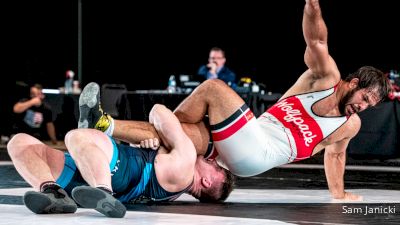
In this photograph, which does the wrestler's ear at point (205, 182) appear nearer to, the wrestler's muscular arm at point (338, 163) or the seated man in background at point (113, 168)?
the seated man in background at point (113, 168)

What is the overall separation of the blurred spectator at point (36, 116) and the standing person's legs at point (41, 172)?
7.49 metres

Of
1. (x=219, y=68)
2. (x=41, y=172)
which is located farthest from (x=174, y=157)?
(x=219, y=68)

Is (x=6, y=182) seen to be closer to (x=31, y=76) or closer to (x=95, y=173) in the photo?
(x=95, y=173)

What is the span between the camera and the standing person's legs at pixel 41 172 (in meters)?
Answer: 4.14

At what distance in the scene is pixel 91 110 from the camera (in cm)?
476

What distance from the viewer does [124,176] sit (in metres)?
4.39

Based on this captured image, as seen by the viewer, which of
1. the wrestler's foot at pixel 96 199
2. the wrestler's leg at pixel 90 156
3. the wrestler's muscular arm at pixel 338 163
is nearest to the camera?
the wrestler's foot at pixel 96 199

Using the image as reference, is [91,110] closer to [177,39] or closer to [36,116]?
[36,116]

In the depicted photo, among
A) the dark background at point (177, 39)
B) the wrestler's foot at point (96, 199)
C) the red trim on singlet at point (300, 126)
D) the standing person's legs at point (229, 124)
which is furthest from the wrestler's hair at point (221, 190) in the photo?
the dark background at point (177, 39)

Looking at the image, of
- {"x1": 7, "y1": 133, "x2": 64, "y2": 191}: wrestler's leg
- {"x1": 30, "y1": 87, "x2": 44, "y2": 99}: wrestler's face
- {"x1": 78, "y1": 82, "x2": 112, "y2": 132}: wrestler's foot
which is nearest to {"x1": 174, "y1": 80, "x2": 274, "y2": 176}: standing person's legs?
{"x1": 78, "y1": 82, "x2": 112, "y2": 132}: wrestler's foot

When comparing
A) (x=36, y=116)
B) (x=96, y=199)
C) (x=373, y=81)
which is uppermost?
(x=373, y=81)

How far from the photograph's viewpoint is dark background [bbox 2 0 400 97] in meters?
14.0

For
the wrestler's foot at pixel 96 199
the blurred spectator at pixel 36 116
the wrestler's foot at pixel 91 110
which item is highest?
the wrestler's foot at pixel 91 110

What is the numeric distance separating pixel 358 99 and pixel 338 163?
558 millimetres
